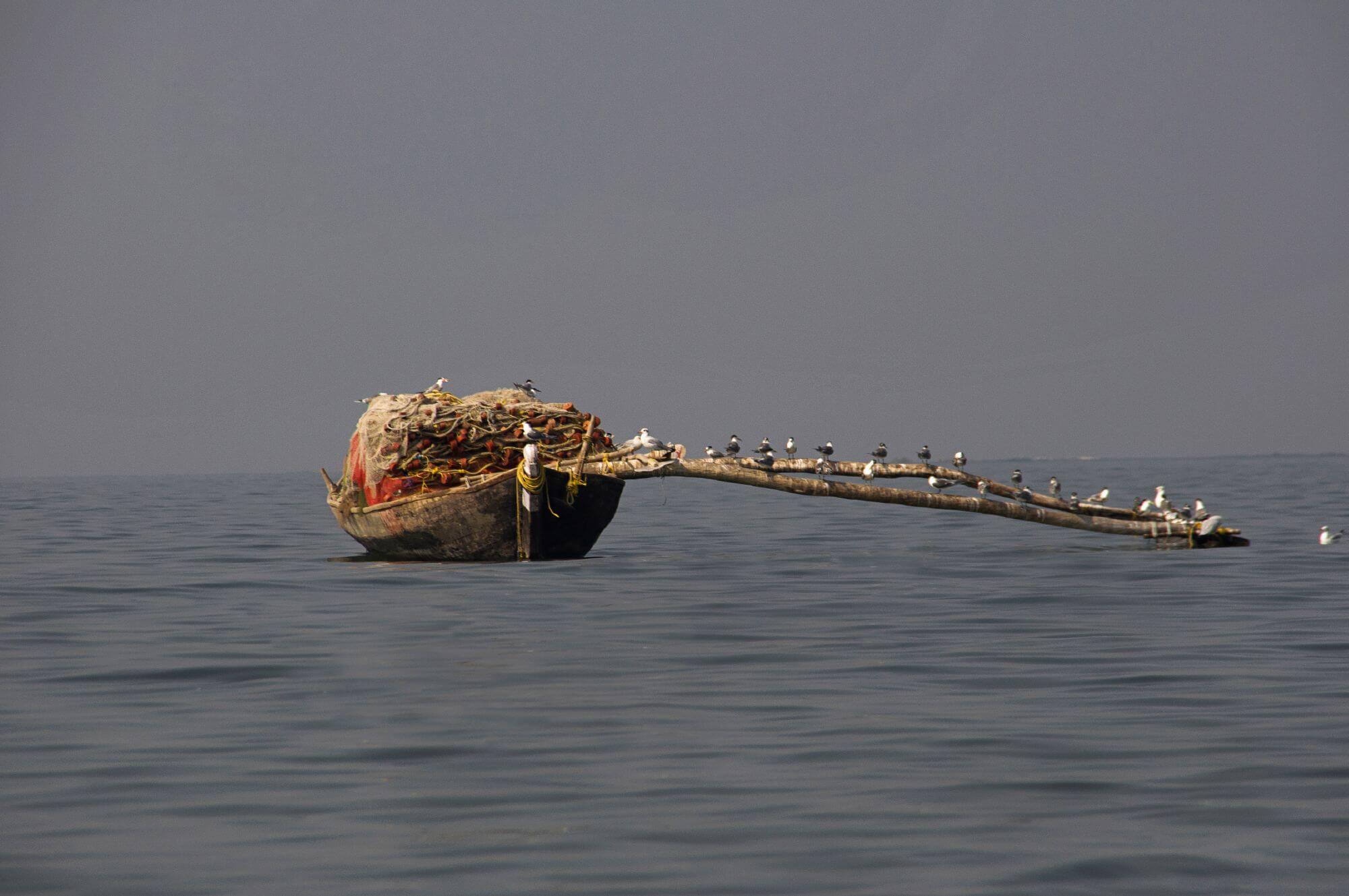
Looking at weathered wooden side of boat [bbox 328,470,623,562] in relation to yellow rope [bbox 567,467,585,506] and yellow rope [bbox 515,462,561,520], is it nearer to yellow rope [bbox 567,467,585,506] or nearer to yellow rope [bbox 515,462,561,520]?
yellow rope [bbox 567,467,585,506]

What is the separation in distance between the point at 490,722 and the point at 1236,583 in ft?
43.6

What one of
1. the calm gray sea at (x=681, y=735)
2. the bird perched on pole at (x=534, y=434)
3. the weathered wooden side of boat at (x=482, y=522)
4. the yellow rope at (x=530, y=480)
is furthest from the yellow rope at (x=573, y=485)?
the calm gray sea at (x=681, y=735)

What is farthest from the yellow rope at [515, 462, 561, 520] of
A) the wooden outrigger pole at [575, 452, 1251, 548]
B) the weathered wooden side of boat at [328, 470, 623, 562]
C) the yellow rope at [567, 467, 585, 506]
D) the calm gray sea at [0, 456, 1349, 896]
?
the calm gray sea at [0, 456, 1349, 896]

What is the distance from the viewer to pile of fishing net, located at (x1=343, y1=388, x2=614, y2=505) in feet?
78.1

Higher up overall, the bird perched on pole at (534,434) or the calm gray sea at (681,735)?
the bird perched on pole at (534,434)

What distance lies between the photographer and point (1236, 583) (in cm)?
2052

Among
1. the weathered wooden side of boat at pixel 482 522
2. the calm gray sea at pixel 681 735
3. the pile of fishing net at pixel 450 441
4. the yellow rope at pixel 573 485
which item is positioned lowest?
the calm gray sea at pixel 681 735

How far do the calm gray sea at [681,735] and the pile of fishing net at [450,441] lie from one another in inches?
83.9

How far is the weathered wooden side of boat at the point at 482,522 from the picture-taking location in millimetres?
23422

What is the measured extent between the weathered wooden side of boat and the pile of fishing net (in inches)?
14.4

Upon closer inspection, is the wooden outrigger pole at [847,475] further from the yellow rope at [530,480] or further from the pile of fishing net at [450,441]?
the pile of fishing net at [450,441]

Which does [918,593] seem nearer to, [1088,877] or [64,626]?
[64,626]

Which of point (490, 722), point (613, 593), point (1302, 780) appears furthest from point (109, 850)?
point (613, 593)

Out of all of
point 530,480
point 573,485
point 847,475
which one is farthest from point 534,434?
point 847,475
